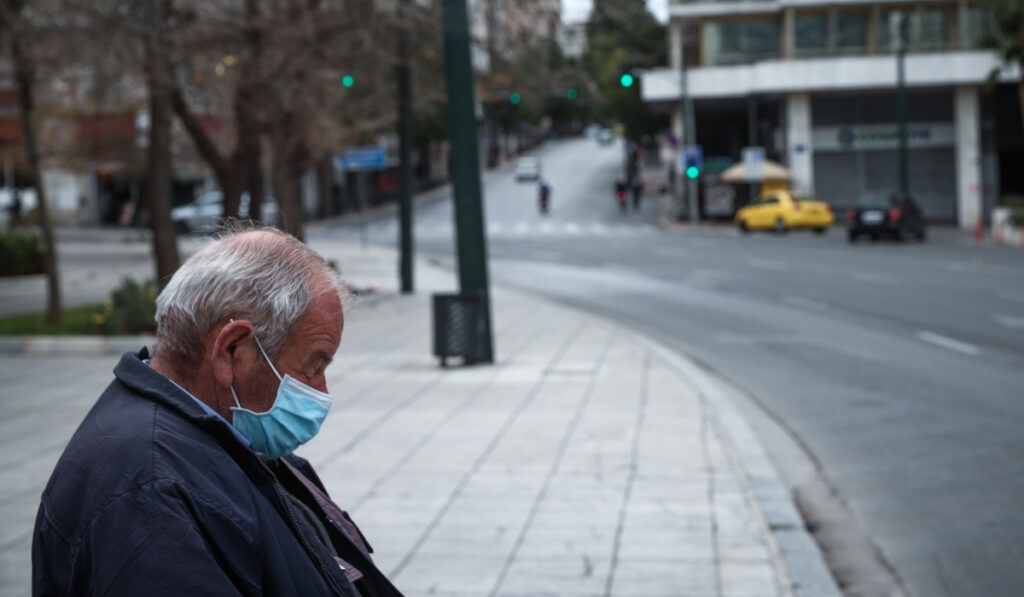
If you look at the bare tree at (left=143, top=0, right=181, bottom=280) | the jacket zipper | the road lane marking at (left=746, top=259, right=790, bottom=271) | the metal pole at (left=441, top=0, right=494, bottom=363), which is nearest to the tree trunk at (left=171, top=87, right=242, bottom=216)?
the bare tree at (left=143, top=0, right=181, bottom=280)

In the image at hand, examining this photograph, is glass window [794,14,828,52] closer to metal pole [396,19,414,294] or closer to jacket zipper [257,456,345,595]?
metal pole [396,19,414,294]

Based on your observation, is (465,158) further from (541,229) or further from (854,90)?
(854,90)

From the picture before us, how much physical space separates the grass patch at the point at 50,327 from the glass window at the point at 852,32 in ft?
146

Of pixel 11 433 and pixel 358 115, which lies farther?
pixel 358 115

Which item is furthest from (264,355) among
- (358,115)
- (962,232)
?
(962,232)

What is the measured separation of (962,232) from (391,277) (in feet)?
88.3

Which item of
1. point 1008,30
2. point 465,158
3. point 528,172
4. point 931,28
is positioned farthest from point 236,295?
point 528,172

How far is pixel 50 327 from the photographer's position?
1716 cm

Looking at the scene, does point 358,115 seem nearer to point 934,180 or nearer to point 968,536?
point 968,536

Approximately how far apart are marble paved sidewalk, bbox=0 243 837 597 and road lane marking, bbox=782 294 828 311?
6.44 meters

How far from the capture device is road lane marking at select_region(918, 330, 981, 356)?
48.4 feet

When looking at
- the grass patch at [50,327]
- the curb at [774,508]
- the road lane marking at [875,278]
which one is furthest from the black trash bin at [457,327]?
the road lane marking at [875,278]

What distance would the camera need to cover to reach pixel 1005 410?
10.9 meters

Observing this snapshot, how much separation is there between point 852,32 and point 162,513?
5869 cm
